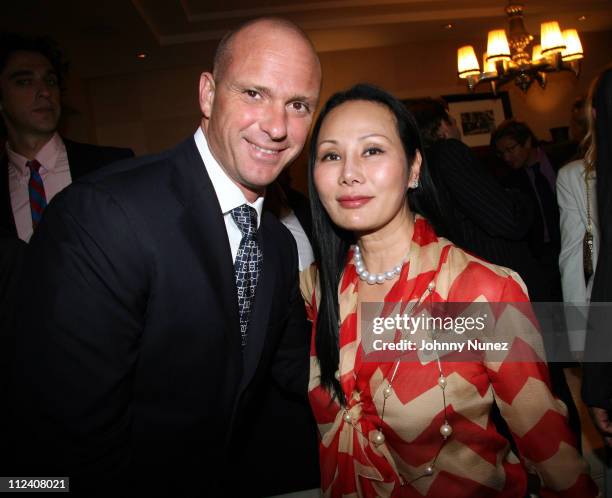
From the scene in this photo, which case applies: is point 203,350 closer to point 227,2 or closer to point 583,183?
point 583,183

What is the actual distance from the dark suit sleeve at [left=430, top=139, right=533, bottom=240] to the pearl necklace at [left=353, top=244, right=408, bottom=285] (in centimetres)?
77

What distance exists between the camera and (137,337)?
1.26 meters

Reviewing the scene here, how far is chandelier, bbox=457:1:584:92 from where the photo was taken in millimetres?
4832

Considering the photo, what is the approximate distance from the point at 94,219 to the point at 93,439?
23.1 inches

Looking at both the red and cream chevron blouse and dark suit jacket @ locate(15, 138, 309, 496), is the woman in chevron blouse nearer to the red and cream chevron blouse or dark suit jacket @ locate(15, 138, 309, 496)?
the red and cream chevron blouse

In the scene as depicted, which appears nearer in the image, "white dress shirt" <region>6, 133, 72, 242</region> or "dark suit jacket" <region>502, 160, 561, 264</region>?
"white dress shirt" <region>6, 133, 72, 242</region>

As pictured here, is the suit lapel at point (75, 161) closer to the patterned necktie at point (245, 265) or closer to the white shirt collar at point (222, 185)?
the white shirt collar at point (222, 185)

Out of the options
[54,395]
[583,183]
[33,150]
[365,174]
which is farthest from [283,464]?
[33,150]

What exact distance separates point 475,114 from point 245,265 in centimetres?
654

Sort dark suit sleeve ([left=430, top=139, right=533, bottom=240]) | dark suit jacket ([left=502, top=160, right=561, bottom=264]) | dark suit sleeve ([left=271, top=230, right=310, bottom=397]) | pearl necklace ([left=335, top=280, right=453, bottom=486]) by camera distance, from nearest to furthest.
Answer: pearl necklace ([left=335, top=280, right=453, bottom=486]), dark suit sleeve ([left=271, top=230, right=310, bottom=397]), dark suit sleeve ([left=430, top=139, right=533, bottom=240]), dark suit jacket ([left=502, top=160, right=561, bottom=264])

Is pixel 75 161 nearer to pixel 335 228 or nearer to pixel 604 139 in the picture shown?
pixel 335 228

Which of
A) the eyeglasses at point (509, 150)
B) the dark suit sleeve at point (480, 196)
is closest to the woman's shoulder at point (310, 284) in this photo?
the dark suit sleeve at point (480, 196)

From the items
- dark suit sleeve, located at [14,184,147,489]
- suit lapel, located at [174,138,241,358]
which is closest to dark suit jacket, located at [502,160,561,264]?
suit lapel, located at [174,138,241,358]

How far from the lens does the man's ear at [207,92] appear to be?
5.08ft
